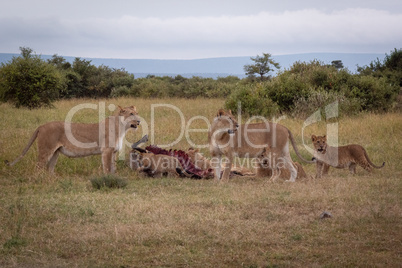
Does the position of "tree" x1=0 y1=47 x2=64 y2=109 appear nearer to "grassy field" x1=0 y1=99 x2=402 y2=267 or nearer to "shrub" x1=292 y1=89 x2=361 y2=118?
"shrub" x1=292 y1=89 x2=361 y2=118

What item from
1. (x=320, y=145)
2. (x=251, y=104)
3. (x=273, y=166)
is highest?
(x=251, y=104)

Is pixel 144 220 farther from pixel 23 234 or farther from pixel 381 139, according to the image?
pixel 381 139

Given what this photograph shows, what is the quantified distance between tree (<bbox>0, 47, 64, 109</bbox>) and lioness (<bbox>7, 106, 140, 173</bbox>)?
1327cm

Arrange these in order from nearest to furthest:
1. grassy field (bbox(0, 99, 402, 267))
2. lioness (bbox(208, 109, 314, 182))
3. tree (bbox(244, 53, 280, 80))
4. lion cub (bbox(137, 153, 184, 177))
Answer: grassy field (bbox(0, 99, 402, 267)) < lioness (bbox(208, 109, 314, 182)) < lion cub (bbox(137, 153, 184, 177)) < tree (bbox(244, 53, 280, 80))

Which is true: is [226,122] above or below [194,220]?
above

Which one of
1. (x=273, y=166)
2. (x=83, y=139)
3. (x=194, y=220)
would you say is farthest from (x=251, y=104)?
(x=194, y=220)

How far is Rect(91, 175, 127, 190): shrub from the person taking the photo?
9.68m

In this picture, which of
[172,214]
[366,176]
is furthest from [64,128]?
[366,176]

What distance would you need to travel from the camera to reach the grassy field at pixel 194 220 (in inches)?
228

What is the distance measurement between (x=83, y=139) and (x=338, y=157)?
18.0ft

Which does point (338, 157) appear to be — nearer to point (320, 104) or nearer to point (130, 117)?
point (130, 117)

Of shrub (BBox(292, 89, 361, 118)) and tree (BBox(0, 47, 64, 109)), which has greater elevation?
tree (BBox(0, 47, 64, 109))

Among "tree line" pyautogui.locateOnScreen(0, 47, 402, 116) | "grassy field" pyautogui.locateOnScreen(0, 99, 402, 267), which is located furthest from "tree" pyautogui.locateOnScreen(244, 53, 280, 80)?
"grassy field" pyautogui.locateOnScreen(0, 99, 402, 267)

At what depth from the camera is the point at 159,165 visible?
36.3 ft
